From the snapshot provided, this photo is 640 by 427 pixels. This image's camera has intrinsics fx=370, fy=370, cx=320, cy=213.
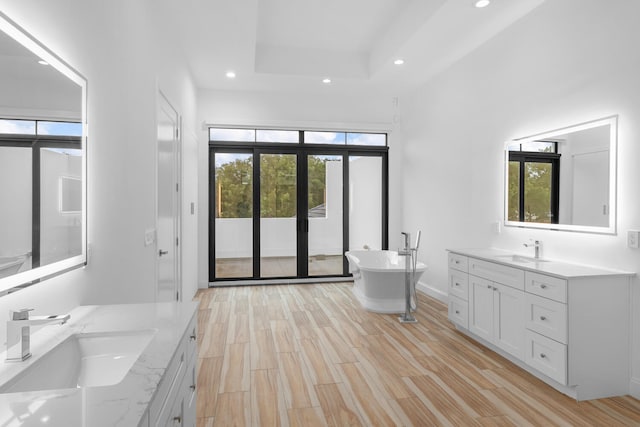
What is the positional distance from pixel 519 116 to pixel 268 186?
3457mm

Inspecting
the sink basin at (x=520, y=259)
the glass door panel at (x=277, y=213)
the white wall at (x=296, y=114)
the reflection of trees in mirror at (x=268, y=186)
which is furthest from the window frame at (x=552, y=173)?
the glass door panel at (x=277, y=213)

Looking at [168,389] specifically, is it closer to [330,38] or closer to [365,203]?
[330,38]

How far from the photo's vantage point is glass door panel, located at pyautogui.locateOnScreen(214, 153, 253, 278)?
5523 mm

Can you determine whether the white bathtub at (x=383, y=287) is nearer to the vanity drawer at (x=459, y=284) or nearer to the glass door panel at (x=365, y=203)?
the vanity drawer at (x=459, y=284)

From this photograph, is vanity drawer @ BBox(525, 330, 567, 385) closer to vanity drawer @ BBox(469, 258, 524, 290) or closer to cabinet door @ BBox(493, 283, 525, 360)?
cabinet door @ BBox(493, 283, 525, 360)

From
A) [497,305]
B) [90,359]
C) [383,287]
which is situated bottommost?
→ [383,287]

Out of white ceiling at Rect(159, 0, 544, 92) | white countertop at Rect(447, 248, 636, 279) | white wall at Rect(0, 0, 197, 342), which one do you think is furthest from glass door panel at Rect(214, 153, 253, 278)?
white countertop at Rect(447, 248, 636, 279)

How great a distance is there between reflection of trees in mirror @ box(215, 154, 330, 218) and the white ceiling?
1090 mm

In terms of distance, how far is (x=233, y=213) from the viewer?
18.2 ft

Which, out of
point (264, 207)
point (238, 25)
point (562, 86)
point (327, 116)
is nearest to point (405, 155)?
point (327, 116)

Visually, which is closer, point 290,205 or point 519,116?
point 519,116

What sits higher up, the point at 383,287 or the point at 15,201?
the point at 15,201

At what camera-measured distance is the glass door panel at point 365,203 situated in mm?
5883

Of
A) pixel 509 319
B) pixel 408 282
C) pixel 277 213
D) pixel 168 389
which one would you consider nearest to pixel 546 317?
pixel 509 319
